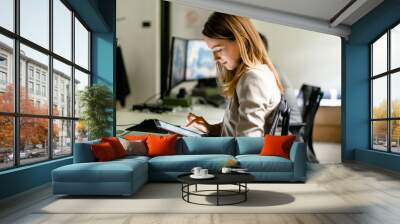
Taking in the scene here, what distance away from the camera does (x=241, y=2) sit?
689 centimetres

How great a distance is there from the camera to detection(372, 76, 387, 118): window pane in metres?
7.47

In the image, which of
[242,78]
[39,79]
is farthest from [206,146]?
[39,79]

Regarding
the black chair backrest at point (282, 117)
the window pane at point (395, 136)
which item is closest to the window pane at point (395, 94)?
the window pane at point (395, 136)

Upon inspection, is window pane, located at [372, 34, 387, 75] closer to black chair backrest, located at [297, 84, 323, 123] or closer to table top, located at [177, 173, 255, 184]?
black chair backrest, located at [297, 84, 323, 123]

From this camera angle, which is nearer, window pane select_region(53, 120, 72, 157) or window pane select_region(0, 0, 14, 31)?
window pane select_region(0, 0, 14, 31)

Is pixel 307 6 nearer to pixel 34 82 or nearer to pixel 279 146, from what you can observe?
pixel 279 146

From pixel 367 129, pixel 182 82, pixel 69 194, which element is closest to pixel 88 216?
pixel 69 194

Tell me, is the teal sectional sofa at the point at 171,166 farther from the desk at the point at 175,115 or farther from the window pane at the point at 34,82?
the desk at the point at 175,115

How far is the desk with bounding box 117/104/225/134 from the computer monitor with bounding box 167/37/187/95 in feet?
3.13

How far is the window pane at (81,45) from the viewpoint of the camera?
682 centimetres

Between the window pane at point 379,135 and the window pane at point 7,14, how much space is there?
6136 mm

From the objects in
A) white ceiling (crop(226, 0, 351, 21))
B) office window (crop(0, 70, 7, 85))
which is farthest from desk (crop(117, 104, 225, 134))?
office window (crop(0, 70, 7, 85))

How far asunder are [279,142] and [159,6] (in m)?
7.54

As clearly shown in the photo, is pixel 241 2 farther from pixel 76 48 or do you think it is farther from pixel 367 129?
pixel 367 129
